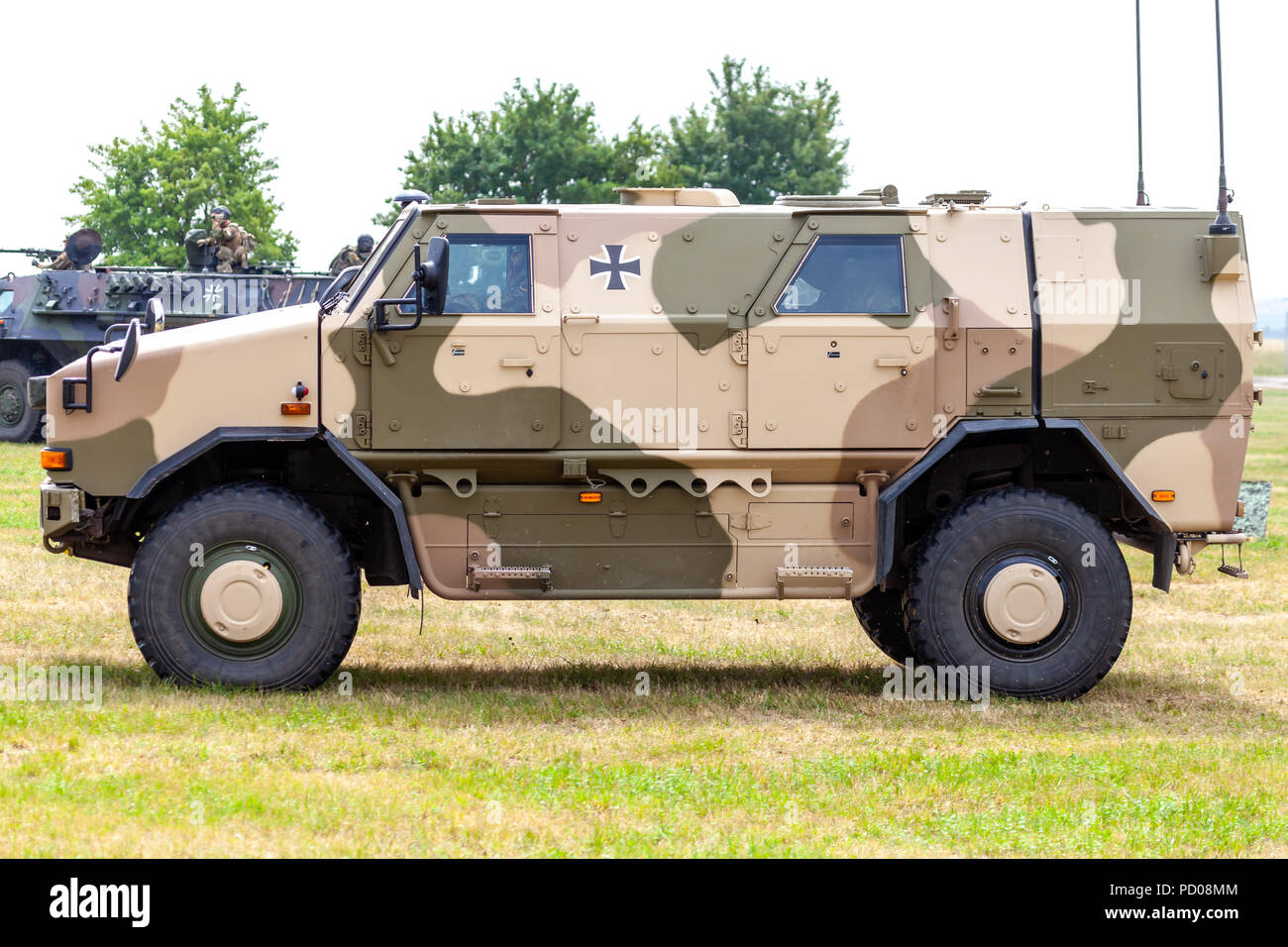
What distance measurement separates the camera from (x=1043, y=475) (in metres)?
8.64

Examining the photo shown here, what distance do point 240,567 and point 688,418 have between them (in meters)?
2.26

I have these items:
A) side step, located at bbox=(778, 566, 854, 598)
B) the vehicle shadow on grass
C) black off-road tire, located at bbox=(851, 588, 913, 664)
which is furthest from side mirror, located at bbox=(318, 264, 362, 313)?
black off-road tire, located at bbox=(851, 588, 913, 664)

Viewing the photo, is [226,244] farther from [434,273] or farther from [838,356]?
Result: [838,356]

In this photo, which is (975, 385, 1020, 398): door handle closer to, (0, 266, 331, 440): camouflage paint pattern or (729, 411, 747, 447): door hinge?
(729, 411, 747, 447): door hinge

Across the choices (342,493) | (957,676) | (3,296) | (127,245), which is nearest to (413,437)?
(342,493)

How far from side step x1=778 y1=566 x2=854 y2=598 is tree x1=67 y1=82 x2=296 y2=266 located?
3955 centimetres

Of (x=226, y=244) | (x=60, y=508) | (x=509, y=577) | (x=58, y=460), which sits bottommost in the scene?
(x=509, y=577)

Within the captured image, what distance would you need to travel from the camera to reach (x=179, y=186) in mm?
46531

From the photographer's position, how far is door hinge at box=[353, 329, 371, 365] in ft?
25.9

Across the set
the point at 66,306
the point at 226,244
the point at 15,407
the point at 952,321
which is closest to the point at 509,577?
the point at 952,321

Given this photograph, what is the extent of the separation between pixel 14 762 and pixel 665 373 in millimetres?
3384

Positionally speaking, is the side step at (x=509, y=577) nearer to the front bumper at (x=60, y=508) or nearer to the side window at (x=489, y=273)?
the side window at (x=489, y=273)
